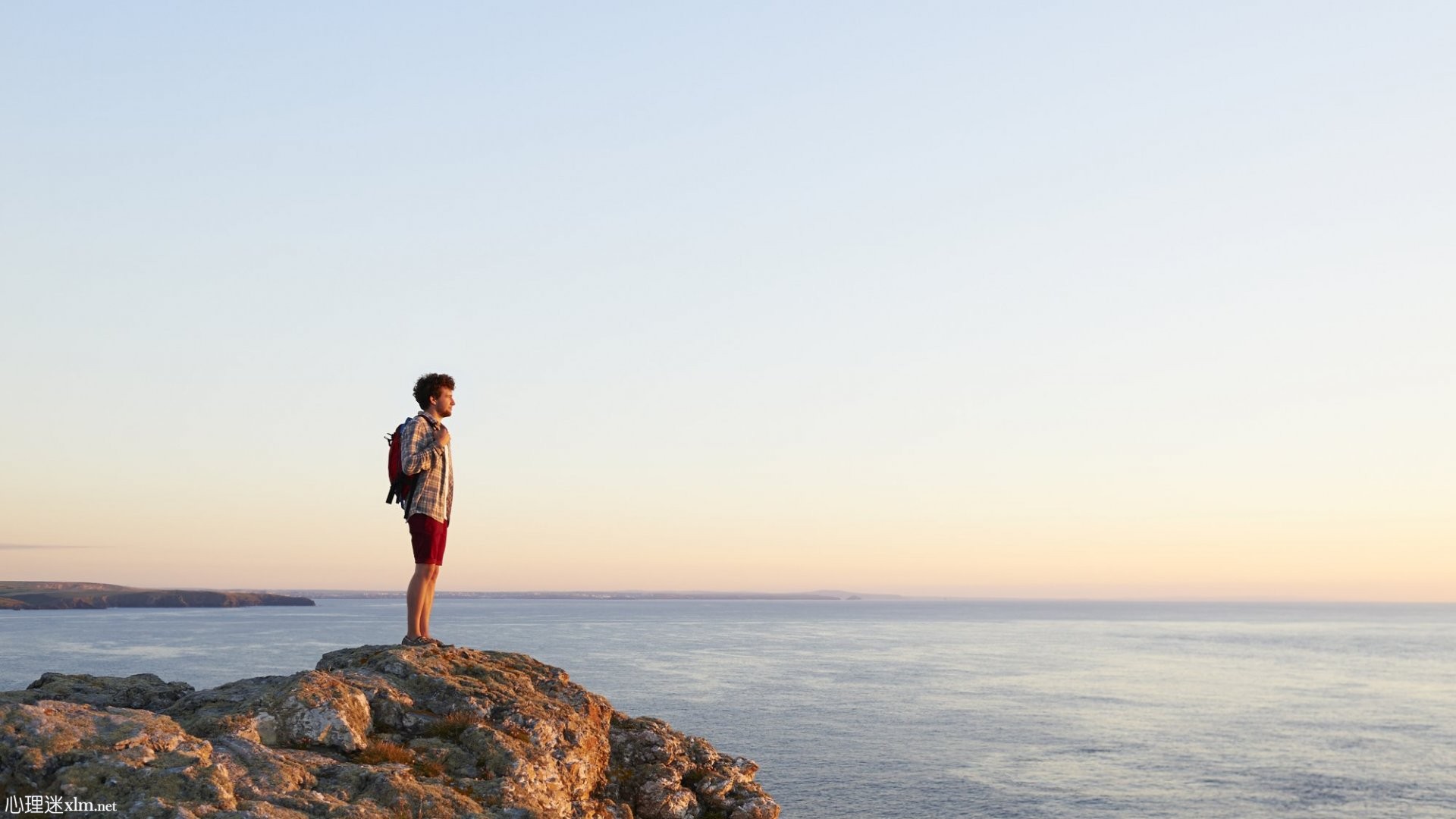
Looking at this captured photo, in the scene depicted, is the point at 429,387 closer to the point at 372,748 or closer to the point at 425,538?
the point at 425,538

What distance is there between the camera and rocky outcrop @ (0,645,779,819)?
10.6 m

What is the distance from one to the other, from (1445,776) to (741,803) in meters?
55.7

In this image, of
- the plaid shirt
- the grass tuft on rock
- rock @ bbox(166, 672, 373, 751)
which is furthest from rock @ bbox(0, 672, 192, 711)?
the plaid shirt

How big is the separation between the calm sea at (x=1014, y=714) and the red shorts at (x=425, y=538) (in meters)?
30.0

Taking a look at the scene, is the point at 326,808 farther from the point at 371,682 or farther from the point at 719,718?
the point at 719,718

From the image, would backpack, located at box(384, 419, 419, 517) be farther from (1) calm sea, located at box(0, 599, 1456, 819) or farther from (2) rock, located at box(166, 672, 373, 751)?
(1) calm sea, located at box(0, 599, 1456, 819)

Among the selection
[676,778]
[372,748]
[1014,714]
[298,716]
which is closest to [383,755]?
[372,748]

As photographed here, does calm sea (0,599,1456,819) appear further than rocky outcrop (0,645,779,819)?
Yes

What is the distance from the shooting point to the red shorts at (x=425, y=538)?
15711mm

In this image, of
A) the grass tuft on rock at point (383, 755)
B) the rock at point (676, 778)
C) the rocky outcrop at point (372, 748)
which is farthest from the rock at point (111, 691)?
the rock at point (676, 778)

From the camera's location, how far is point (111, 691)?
15.0 m

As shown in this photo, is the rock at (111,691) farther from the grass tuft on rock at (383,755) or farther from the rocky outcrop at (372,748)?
the grass tuft on rock at (383,755)

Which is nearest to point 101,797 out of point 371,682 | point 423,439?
point 371,682

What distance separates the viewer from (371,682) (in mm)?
13992
